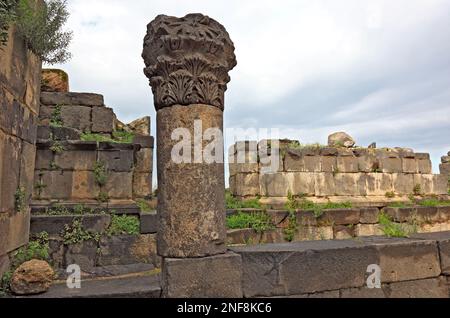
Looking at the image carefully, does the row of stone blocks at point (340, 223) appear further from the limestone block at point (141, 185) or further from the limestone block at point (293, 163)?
the limestone block at point (141, 185)

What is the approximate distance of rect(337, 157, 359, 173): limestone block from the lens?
9.57m

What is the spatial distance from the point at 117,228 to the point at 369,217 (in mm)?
6397

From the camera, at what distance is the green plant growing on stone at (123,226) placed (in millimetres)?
5781

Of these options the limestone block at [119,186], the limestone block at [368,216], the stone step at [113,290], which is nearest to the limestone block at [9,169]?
the stone step at [113,290]

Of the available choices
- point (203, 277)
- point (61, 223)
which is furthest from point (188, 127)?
point (61, 223)

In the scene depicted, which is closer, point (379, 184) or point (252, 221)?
point (252, 221)

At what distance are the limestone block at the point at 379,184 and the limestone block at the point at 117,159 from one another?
6.90 metres

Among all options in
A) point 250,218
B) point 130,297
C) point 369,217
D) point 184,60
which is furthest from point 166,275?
point 369,217

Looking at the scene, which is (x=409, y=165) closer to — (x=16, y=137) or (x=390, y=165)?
(x=390, y=165)

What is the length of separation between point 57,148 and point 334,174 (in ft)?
23.5

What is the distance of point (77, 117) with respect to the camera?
778 cm

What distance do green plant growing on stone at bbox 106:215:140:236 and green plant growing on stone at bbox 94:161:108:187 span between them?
3.23 feet

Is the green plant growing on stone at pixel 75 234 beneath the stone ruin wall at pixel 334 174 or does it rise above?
beneath

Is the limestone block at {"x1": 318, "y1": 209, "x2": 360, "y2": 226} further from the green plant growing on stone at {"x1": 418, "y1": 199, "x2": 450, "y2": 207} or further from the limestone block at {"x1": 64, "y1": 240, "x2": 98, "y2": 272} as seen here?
the limestone block at {"x1": 64, "y1": 240, "x2": 98, "y2": 272}
